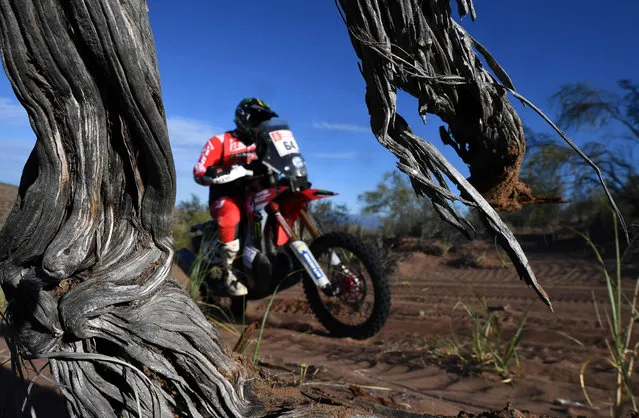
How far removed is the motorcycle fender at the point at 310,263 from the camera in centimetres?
417

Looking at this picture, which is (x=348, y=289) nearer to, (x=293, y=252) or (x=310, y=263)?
(x=310, y=263)

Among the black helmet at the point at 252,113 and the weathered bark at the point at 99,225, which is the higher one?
the black helmet at the point at 252,113

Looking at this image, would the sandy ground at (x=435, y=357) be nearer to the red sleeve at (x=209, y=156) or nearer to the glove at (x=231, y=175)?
the glove at (x=231, y=175)

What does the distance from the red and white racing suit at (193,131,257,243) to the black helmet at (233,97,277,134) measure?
22 cm

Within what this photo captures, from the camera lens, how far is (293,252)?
435 centimetres

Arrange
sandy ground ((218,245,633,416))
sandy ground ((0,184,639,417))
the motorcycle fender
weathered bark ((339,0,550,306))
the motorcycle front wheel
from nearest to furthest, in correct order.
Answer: weathered bark ((339,0,550,306)) → sandy ground ((0,184,639,417)) → sandy ground ((218,245,633,416)) → the motorcycle front wheel → the motorcycle fender

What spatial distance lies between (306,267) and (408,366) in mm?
1323

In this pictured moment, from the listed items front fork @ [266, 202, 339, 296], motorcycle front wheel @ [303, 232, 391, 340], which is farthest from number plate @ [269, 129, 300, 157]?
motorcycle front wheel @ [303, 232, 391, 340]

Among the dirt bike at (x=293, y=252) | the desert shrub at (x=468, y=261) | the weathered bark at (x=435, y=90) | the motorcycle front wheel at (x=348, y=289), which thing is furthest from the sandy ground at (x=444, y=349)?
the desert shrub at (x=468, y=261)

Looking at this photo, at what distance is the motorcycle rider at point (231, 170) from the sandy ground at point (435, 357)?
2.50ft

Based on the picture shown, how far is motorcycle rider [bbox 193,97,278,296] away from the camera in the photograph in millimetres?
4660

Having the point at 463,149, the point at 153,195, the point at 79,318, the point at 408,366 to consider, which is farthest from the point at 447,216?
the point at 408,366

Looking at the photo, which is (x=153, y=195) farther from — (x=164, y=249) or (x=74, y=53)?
(x=74, y=53)

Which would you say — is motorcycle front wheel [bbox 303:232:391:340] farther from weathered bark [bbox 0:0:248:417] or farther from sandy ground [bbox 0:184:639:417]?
weathered bark [bbox 0:0:248:417]
